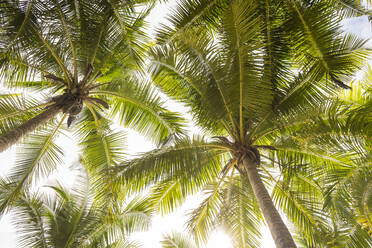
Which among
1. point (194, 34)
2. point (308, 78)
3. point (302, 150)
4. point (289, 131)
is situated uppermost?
point (194, 34)

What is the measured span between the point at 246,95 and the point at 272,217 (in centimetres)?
223

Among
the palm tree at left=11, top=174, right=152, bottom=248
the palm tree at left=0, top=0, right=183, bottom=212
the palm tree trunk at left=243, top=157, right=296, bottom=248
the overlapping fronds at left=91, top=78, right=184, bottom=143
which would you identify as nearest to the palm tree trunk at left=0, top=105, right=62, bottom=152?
the palm tree at left=0, top=0, right=183, bottom=212

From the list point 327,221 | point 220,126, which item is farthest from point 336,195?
point 220,126

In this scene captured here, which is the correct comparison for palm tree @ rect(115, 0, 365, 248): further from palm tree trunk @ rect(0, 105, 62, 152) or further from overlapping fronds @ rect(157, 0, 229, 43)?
palm tree trunk @ rect(0, 105, 62, 152)

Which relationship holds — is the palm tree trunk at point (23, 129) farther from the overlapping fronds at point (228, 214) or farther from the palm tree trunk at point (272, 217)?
the palm tree trunk at point (272, 217)

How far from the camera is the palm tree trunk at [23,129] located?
4262mm

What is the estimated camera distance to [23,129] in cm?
473

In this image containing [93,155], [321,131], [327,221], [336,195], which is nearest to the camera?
[321,131]

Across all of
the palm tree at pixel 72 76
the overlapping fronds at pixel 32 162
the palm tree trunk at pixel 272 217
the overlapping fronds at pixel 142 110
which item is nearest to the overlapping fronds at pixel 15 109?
the palm tree at pixel 72 76

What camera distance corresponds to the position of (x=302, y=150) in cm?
490

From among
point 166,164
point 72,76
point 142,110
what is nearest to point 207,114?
point 166,164

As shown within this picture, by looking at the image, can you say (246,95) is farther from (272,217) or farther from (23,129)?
(23,129)

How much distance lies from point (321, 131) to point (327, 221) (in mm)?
2083

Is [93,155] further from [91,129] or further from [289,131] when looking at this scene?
[289,131]
